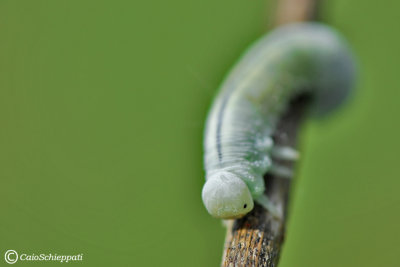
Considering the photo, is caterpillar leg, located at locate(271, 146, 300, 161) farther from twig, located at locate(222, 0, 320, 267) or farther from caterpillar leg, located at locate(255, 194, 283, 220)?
caterpillar leg, located at locate(255, 194, 283, 220)

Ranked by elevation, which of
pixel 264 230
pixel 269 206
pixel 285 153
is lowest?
pixel 264 230

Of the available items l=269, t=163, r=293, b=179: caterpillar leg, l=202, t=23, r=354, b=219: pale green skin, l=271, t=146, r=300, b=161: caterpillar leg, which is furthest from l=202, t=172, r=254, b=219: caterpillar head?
l=271, t=146, r=300, b=161: caterpillar leg

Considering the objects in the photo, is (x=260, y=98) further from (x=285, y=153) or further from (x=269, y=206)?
(x=269, y=206)

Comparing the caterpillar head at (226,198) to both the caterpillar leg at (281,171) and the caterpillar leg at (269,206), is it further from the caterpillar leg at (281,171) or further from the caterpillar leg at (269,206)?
the caterpillar leg at (281,171)

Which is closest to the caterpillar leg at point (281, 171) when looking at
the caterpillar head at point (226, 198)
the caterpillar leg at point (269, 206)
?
the caterpillar leg at point (269, 206)

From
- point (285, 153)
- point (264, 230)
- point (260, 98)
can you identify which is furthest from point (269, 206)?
point (260, 98)
